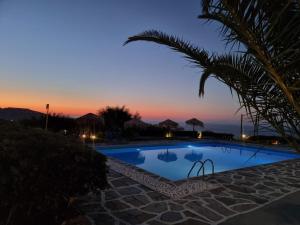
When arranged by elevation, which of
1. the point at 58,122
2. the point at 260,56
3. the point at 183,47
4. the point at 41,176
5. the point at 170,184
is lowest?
the point at 170,184

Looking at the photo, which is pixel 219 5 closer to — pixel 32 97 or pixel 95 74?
pixel 95 74

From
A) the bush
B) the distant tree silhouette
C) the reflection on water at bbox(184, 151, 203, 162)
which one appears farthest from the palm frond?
the distant tree silhouette

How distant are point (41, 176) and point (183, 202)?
3235 mm

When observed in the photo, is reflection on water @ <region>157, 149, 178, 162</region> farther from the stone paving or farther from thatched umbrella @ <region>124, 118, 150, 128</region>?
the stone paving

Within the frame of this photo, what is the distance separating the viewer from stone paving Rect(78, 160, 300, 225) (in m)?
4.21

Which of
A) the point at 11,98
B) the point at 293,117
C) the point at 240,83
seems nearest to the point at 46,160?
the point at 240,83

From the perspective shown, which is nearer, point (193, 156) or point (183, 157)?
point (183, 157)

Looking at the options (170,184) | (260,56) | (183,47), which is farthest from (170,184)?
(260,56)

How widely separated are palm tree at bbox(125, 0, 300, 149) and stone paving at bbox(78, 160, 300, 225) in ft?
9.05

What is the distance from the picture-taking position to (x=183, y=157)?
44.6ft

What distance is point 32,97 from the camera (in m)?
24.2

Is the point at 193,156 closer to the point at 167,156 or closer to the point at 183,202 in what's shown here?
the point at 167,156

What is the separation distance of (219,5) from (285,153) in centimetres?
1528

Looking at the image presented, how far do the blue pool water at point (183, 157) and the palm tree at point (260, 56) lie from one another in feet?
25.4
